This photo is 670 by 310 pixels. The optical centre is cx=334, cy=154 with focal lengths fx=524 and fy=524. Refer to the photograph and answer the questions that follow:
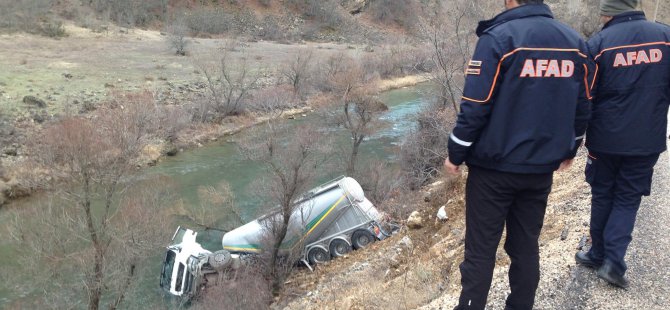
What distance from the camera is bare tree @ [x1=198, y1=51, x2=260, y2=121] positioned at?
31.9 meters

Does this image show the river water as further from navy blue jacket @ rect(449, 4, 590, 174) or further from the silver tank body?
navy blue jacket @ rect(449, 4, 590, 174)

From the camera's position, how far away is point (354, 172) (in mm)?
22344

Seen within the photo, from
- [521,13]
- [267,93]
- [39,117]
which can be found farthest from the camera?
[267,93]

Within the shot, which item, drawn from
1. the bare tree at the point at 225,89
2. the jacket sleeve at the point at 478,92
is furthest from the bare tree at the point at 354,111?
the jacket sleeve at the point at 478,92

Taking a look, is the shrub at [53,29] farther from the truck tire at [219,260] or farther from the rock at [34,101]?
the truck tire at [219,260]

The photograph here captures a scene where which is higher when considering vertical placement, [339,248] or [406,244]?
[406,244]

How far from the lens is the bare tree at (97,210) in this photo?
13.3 meters

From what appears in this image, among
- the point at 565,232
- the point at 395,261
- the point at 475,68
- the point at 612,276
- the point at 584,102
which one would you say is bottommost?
the point at 395,261

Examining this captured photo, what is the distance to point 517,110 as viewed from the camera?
3.06 m

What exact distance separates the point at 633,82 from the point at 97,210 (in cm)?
1721

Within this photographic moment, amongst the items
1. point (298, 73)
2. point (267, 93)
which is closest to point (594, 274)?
point (267, 93)

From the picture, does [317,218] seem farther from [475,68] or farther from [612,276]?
[475,68]

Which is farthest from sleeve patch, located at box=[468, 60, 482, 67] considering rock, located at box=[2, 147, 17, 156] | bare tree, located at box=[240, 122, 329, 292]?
rock, located at box=[2, 147, 17, 156]

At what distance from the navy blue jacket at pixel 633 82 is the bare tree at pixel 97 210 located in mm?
12114
